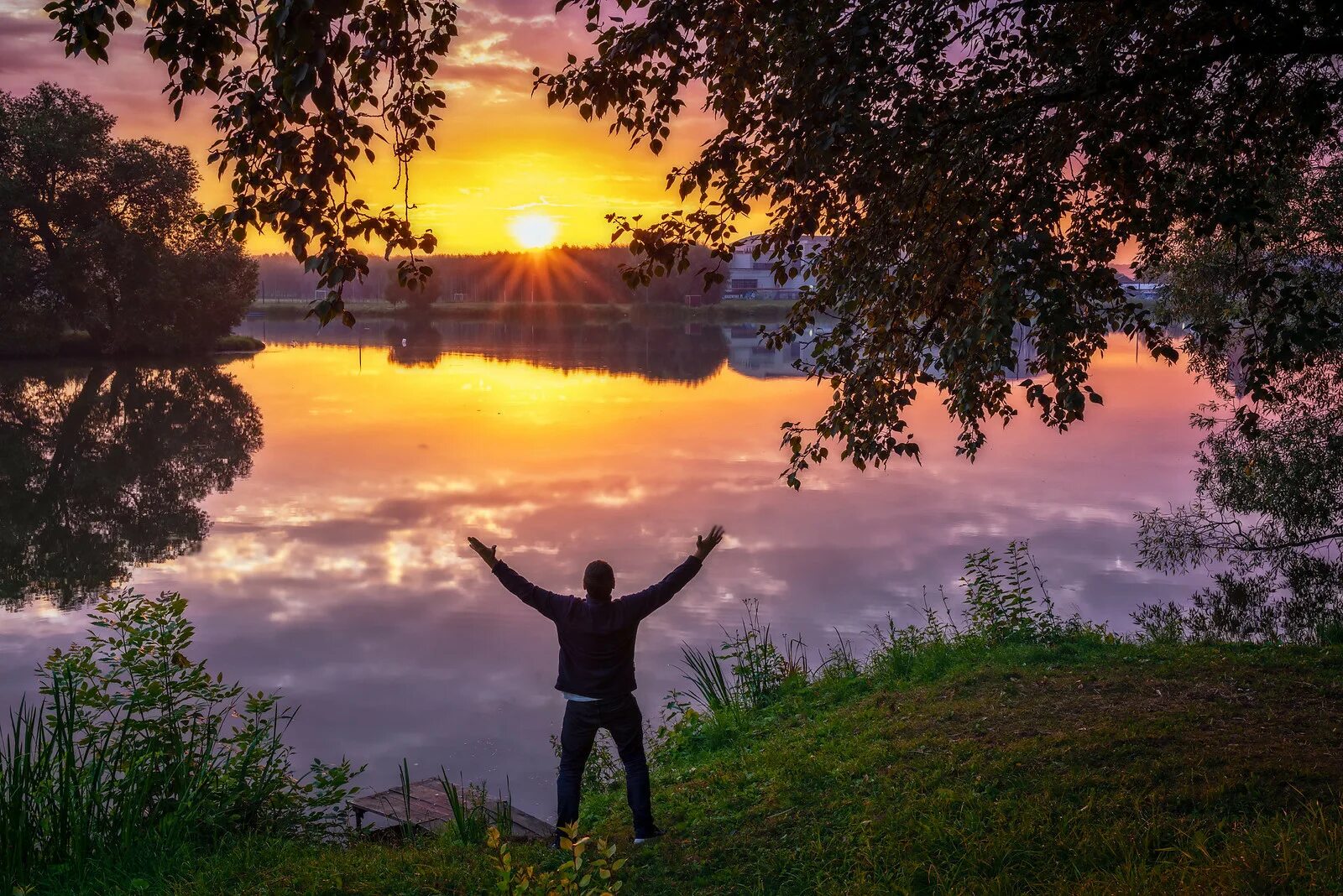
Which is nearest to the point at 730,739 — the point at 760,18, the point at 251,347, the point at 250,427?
the point at 760,18

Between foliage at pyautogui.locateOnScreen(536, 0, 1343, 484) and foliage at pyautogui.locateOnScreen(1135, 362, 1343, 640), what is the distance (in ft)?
26.2

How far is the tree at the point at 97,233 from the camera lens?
2170 inches

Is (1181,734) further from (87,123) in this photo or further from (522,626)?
(87,123)

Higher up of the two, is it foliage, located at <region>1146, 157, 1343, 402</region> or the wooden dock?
foliage, located at <region>1146, 157, 1343, 402</region>

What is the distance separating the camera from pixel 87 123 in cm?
5641

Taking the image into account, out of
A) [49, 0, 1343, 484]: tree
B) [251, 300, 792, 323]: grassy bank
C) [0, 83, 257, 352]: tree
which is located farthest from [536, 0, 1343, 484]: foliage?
[251, 300, 792, 323]: grassy bank

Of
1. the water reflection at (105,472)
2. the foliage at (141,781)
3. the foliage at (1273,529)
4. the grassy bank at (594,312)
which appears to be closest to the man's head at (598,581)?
the foliage at (141,781)

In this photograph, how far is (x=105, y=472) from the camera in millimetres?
27062

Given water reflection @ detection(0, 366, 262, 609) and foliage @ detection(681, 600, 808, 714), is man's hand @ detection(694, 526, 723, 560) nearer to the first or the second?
foliage @ detection(681, 600, 808, 714)

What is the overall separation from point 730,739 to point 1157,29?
7729 millimetres

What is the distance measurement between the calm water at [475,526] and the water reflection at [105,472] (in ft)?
0.40

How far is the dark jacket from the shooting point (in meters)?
7.34

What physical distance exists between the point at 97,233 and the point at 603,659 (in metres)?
58.5

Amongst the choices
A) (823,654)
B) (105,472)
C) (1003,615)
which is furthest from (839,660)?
(105,472)
